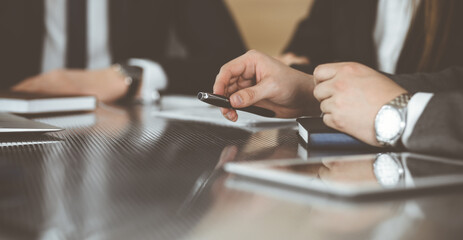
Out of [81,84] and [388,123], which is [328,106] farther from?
[81,84]

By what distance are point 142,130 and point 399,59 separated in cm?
79

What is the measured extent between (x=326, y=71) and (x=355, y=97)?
65mm

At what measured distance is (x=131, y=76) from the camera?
1.41 m

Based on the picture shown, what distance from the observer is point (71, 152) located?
557mm

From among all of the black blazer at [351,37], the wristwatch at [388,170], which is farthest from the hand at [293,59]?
the wristwatch at [388,170]

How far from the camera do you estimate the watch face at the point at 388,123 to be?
570 millimetres

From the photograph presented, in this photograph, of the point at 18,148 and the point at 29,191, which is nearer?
the point at 29,191

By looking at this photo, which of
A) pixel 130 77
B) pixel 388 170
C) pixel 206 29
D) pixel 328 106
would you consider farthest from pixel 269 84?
pixel 206 29

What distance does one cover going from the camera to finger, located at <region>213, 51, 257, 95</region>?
0.77 metres

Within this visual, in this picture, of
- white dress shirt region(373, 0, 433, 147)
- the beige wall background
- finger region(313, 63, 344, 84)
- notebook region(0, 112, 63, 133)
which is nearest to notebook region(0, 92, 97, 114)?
notebook region(0, 112, 63, 133)

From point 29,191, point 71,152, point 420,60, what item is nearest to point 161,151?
point 71,152

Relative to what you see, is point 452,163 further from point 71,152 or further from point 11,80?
point 11,80

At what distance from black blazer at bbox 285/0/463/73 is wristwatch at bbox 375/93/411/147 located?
25.1 inches

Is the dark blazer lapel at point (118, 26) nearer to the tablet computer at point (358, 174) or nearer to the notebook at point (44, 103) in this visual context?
the notebook at point (44, 103)
